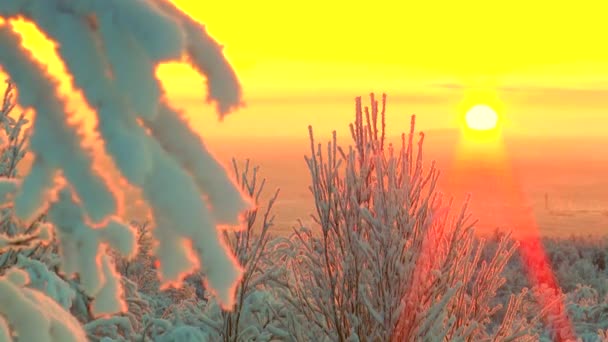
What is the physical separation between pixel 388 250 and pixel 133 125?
14.1 feet

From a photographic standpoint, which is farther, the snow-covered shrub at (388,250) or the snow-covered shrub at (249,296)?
the snow-covered shrub at (249,296)

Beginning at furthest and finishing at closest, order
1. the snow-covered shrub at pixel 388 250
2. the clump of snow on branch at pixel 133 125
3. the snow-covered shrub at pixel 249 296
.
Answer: the snow-covered shrub at pixel 249 296 → the snow-covered shrub at pixel 388 250 → the clump of snow on branch at pixel 133 125

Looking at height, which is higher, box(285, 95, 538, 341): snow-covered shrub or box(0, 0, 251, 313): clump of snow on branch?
box(0, 0, 251, 313): clump of snow on branch

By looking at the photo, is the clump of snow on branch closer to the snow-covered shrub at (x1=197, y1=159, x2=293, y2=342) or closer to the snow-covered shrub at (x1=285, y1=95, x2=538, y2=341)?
the snow-covered shrub at (x1=285, y1=95, x2=538, y2=341)

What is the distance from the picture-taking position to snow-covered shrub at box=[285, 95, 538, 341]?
5371 millimetres

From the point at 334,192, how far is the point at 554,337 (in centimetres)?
655

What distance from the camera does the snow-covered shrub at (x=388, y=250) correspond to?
17.6 feet

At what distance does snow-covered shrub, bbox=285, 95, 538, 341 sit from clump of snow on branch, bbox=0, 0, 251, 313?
404cm

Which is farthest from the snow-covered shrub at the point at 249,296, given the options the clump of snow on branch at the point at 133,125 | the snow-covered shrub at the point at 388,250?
the clump of snow on branch at the point at 133,125

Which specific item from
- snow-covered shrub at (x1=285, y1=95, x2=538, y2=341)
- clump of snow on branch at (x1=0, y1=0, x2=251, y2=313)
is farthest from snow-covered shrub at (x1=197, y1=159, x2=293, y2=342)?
clump of snow on branch at (x1=0, y1=0, x2=251, y2=313)

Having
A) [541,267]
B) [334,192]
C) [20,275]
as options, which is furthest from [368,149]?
[541,267]

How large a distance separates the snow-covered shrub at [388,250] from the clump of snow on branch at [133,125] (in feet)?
13.2

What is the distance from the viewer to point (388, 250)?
17.6 feet

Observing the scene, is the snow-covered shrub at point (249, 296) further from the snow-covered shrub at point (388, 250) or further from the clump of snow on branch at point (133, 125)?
the clump of snow on branch at point (133, 125)
